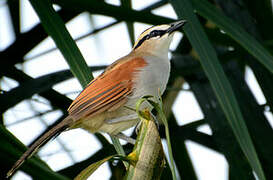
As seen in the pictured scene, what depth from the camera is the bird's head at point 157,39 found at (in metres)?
2.14

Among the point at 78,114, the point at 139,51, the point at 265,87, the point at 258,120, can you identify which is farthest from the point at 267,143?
the point at 78,114

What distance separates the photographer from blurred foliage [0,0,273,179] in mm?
1354

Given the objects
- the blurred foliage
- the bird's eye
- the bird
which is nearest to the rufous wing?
the bird

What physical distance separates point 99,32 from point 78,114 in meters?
0.92

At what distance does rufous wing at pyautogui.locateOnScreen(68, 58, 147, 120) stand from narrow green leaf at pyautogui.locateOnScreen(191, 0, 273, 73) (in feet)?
1.34

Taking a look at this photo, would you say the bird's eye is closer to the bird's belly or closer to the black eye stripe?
the black eye stripe

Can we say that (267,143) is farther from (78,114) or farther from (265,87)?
(78,114)

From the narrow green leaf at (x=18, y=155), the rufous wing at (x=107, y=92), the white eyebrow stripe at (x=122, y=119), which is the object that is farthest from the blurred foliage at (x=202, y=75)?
the white eyebrow stripe at (x=122, y=119)

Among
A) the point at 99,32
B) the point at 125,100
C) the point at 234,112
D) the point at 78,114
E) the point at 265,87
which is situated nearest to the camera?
the point at 234,112

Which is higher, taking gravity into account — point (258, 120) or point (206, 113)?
point (206, 113)

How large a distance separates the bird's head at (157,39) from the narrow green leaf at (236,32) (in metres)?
0.50

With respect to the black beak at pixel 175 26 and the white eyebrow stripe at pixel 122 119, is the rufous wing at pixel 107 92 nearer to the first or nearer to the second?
the white eyebrow stripe at pixel 122 119

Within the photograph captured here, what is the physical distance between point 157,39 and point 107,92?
1.85ft

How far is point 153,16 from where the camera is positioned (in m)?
1.81
